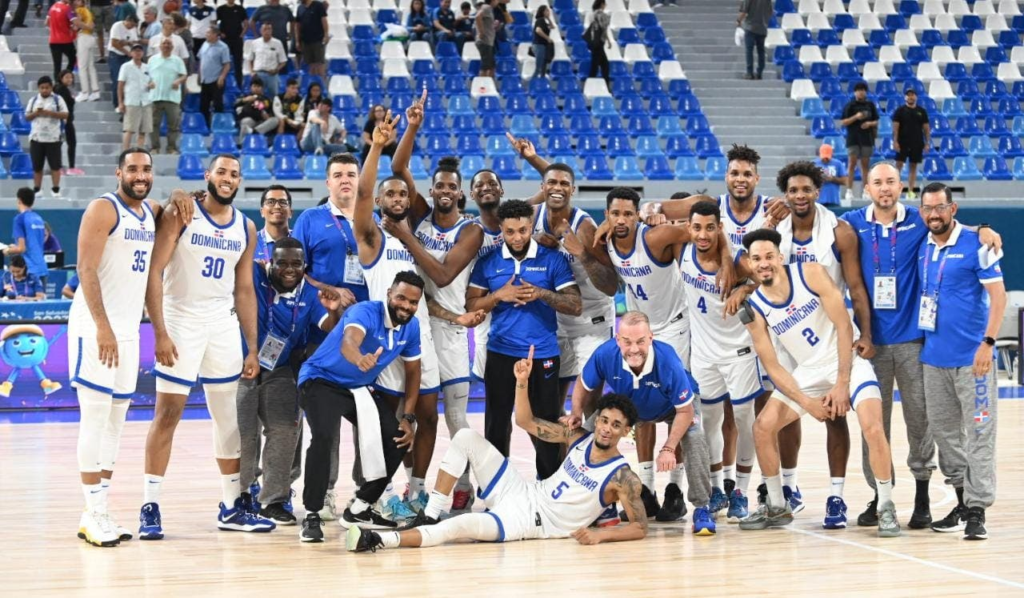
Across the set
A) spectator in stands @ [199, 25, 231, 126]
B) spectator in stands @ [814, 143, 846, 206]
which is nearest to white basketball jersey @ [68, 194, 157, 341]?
spectator in stands @ [199, 25, 231, 126]

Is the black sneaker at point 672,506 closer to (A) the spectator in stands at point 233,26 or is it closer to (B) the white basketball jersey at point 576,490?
(B) the white basketball jersey at point 576,490

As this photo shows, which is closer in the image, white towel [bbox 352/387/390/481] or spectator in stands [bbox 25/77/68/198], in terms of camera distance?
white towel [bbox 352/387/390/481]

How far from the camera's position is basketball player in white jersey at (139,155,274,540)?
24.7 feet

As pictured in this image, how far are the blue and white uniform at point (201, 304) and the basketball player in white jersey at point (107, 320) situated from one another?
0.26m

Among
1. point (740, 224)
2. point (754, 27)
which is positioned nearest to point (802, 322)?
point (740, 224)

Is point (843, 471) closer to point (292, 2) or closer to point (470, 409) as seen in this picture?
point (470, 409)

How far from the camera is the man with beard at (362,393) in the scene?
24.5 feet

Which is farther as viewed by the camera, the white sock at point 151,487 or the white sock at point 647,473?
the white sock at point 647,473

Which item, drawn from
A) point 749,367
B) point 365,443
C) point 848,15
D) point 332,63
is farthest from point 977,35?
point 365,443

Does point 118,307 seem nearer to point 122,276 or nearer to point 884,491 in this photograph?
point 122,276

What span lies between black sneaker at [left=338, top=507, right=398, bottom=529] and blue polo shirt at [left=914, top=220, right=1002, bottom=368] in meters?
3.34

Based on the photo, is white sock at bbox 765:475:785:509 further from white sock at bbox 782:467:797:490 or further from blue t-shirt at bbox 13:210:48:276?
blue t-shirt at bbox 13:210:48:276

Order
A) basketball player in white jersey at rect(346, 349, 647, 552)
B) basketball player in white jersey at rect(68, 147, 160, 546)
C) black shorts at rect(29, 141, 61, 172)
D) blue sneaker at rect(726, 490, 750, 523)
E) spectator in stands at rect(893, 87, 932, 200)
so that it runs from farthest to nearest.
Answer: spectator in stands at rect(893, 87, 932, 200), black shorts at rect(29, 141, 61, 172), blue sneaker at rect(726, 490, 750, 523), basketball player in white jersey at rect(346, 349, 647, 552), basketball player in white jersey at rect(68, 147, 160, 546)

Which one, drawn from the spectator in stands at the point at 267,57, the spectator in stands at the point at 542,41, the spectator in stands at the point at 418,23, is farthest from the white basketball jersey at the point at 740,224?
the spectator in stands at the point at 418,23
